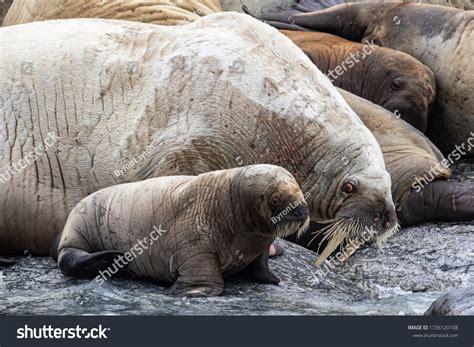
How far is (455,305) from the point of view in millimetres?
7594

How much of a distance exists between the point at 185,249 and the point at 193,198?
297 mm

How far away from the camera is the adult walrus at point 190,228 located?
7930mm

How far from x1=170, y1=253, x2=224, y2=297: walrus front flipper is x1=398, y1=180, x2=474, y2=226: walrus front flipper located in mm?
2892

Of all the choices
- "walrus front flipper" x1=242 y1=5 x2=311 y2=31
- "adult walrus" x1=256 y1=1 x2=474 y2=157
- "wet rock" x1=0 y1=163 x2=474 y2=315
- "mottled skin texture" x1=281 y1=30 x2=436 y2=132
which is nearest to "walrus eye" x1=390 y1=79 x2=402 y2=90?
"mottled skin texture" x1=281 y1=30 x2=436 y2=132

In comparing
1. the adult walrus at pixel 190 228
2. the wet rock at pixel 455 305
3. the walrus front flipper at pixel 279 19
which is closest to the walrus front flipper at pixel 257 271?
the adult walrus at pixel 190 228

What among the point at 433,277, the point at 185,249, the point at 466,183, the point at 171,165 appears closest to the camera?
the point at 185,249

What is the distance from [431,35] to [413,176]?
215 centimetres

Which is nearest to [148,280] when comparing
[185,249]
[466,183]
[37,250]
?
[185,249]

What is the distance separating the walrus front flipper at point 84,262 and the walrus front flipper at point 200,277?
420mm

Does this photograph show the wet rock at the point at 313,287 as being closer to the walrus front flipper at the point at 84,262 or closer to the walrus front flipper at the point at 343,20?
the walrus front flipper at the point at 84,262

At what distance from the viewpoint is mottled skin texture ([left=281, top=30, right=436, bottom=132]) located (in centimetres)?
1202

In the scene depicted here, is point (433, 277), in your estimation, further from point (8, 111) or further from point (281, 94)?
point (8, 111)

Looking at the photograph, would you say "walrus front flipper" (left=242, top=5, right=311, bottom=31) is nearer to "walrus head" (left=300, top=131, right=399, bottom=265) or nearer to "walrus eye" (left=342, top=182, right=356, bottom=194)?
"walrus head" (left=300, top=131, right=399, bottom=265)

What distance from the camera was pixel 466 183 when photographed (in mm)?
10992
